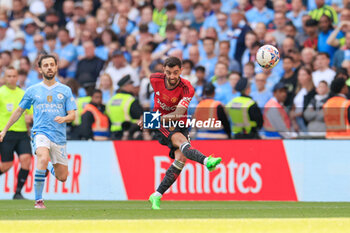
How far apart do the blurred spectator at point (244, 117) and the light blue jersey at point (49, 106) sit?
4.38 metres

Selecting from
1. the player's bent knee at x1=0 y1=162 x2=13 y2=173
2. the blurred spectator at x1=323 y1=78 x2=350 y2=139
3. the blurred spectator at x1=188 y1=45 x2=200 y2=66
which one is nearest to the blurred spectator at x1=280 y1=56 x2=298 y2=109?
the blurred spectator at x1=323 y1=78 x2=350 y2=139

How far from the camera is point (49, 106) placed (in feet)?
41.8

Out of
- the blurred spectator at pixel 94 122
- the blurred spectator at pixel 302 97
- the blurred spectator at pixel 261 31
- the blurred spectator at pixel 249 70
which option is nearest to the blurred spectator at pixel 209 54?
the blurred spectator at pixel 261 31

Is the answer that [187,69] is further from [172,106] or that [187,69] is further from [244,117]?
[172,106]

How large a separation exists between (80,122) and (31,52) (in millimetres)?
6614

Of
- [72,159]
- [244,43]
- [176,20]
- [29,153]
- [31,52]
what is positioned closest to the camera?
[29,153]

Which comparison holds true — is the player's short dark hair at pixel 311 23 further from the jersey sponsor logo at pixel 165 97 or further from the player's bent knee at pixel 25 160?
the jersey sponsor logo at pixel 165 97

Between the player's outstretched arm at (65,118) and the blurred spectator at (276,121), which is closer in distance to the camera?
the player's outstretched arm at (65,118)

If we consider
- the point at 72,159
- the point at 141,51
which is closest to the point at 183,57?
the point at 141,51

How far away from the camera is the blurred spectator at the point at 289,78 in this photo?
17.0 m

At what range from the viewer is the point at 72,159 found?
17125 millimetres

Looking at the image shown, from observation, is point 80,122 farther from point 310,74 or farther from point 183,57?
point 310,74

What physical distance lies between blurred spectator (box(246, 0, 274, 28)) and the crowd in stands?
0.09ft

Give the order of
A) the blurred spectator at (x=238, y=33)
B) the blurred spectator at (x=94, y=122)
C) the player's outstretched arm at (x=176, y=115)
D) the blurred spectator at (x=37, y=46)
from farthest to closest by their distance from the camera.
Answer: the blurred spectator at (x=37, y=46), the blurred spectator at (x=238, y=33), the blurred spectator at (x=94, y=122), the player's outstretched arm at (x=176, y=115)
